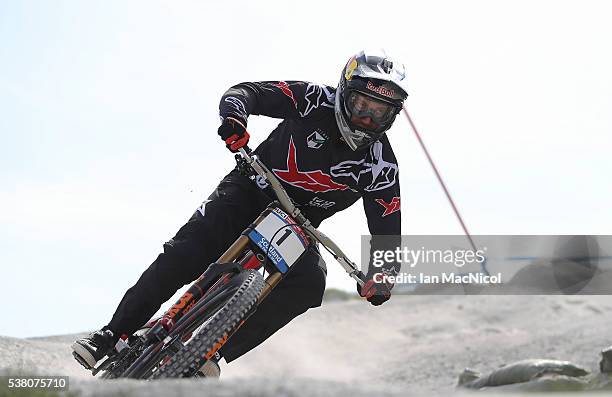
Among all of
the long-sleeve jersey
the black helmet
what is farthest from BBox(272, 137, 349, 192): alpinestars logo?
the black helmet

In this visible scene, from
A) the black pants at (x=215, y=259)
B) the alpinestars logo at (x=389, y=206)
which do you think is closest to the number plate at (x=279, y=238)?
the black pants at (x=215, y=259)

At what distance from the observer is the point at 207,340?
5395 mm

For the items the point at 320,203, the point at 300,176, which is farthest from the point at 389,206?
the point at 300,176

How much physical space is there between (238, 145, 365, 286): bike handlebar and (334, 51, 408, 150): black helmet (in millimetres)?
728

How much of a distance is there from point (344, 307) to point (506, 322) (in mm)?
3755

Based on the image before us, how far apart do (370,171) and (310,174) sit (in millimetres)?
458

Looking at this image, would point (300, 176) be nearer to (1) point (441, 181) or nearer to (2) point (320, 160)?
(2) point (320, 160)

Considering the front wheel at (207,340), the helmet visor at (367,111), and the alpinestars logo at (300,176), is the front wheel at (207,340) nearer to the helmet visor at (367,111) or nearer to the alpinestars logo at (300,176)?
the alpinestars logo at (300,176)

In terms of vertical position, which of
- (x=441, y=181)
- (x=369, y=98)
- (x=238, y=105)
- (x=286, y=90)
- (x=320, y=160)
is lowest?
(x=441, y=181)

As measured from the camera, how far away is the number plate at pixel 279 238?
610 cm

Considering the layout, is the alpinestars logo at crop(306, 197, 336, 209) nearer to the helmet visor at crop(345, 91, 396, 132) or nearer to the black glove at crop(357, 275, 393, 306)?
the helmet visor at crop(345, 91, 396, 132)

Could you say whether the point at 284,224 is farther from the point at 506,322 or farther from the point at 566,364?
the point at 506,322

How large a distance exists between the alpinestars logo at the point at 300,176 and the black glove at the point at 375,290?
87 centimetres

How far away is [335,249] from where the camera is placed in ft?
20.8
